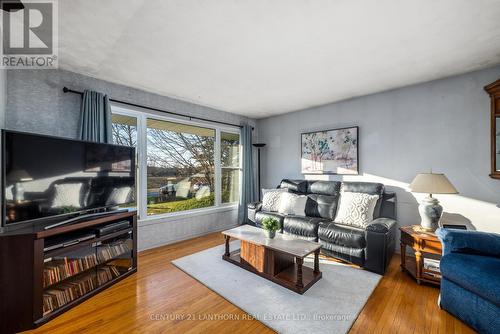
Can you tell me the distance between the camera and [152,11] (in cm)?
166

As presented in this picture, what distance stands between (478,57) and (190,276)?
4.09 metres

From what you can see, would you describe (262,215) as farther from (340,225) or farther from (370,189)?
(370,189)

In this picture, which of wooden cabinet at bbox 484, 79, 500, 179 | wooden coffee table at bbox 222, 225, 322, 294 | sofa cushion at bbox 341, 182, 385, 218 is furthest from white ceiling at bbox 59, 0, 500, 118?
wooden coffee table at bbox 222, 225, 322, 294

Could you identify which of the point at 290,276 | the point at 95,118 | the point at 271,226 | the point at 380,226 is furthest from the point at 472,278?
the point at 95,118

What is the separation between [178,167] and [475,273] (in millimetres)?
3873

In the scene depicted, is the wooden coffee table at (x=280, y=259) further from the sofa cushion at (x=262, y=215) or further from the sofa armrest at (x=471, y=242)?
the sofa armrest at (x=471, y=242)

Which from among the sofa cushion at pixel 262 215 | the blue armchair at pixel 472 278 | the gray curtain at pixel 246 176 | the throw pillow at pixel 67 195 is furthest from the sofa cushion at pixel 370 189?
the throw pillow at pixel 67 195

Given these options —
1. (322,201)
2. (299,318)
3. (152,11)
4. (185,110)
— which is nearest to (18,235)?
(152,11)

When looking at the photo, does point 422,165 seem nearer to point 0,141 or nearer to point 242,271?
point 242,271

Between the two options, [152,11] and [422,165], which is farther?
[422,165]

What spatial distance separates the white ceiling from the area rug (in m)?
2.47

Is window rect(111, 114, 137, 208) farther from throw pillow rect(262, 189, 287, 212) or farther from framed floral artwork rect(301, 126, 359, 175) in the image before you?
framed floral artwork rect(301, 126, 359, 175)

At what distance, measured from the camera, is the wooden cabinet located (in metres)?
2.46

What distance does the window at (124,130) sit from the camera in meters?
3.14
